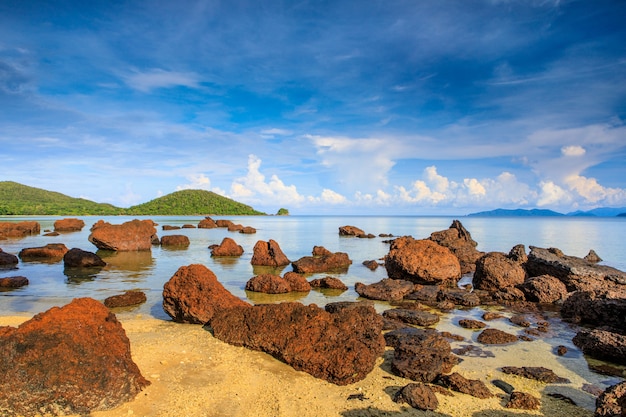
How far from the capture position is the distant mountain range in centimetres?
12431

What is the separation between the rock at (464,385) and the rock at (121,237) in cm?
2984

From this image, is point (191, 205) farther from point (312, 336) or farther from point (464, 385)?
point (464, 385)

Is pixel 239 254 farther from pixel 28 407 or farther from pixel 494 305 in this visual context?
pixel 28 407

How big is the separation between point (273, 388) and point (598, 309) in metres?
10.7

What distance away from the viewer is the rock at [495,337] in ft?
32.0

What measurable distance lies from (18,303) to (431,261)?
54.2 feet

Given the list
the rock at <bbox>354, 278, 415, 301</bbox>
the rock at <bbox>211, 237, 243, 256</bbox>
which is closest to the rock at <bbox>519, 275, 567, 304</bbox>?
the rock at <bbox>354, 278, 415, 301</bbox>

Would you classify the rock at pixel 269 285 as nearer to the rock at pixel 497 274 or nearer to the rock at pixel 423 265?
the rock at pixel 423 265

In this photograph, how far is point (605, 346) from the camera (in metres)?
8.73

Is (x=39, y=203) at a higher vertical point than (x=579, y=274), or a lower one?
higher

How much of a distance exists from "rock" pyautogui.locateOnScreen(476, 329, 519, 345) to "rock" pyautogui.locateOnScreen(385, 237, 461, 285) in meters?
7.45

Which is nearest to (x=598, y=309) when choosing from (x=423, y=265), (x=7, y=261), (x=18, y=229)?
(x=423, y=265)

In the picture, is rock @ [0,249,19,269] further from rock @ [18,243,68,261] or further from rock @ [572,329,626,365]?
rock @ [572,329,626,365]

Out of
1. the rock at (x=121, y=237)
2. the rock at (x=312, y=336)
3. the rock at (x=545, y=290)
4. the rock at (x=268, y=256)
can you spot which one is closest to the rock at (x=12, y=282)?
the rock at (x=312, y=336)
